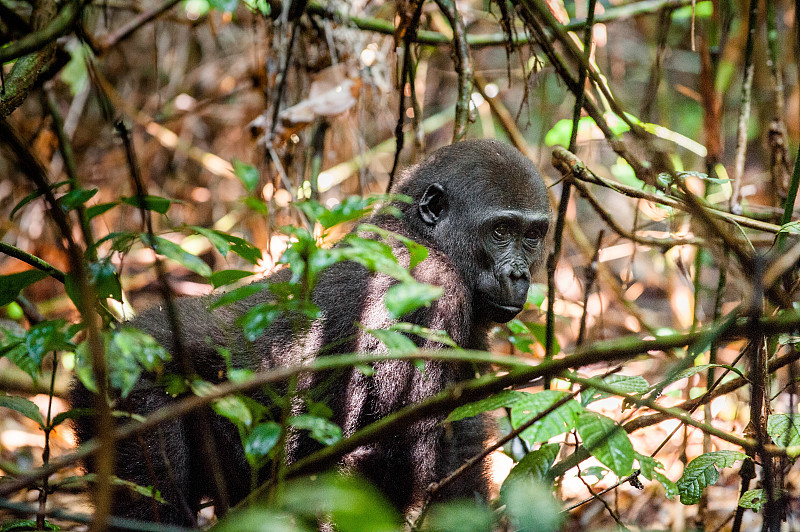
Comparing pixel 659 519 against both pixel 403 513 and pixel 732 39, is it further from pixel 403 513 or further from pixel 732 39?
pixel 732 39

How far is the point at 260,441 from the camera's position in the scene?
1719 mm

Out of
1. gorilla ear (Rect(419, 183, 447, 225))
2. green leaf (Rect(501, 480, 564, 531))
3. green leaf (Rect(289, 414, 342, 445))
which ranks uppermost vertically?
gorilla ear (Rect(419, 183, 447, 225))

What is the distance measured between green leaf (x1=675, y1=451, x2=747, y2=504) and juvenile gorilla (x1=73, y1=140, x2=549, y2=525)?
1052mm

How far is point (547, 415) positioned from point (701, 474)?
2.51 ft

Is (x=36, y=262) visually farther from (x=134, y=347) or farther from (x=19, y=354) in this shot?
(x=134, y=347)

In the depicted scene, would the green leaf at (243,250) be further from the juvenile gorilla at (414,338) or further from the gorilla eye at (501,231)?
the gorilla eye at (501,231)

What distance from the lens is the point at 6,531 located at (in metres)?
2.29

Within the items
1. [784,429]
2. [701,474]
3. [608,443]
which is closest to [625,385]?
[608,443]

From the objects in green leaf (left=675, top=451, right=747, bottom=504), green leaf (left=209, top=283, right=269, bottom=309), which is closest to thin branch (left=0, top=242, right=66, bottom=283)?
green leaf (left=209, top=283, right=269, bottom=309)

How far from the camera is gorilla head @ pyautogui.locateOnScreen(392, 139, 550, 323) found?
3307 mm

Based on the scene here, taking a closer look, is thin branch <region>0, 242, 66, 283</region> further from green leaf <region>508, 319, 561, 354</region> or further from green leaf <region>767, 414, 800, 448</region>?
green leaf <region>767, 414, 800, 448</region>

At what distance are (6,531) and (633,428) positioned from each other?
2.29 metres

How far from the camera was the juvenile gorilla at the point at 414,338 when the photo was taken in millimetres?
2930

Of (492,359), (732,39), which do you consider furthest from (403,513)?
(732,39)
